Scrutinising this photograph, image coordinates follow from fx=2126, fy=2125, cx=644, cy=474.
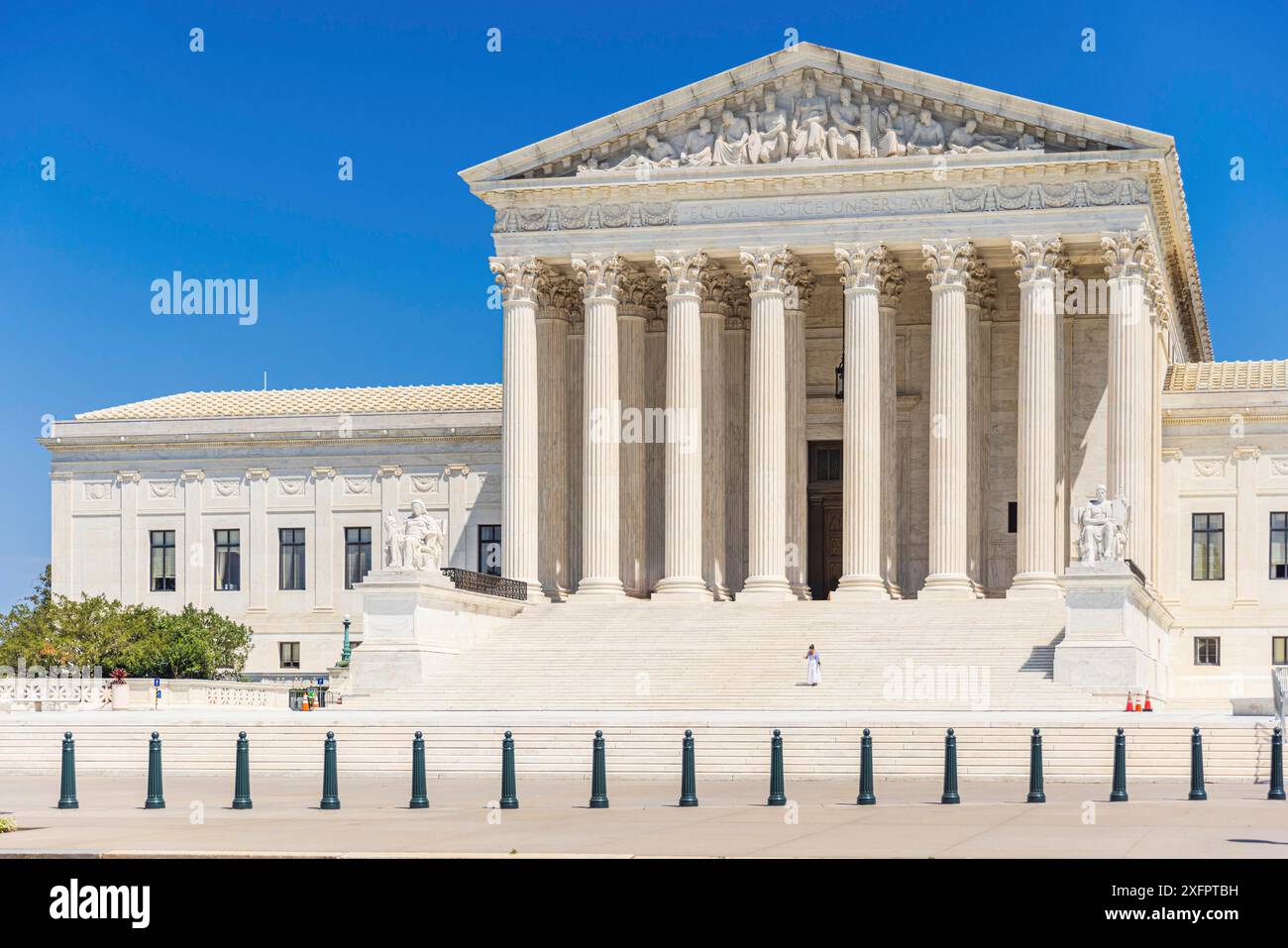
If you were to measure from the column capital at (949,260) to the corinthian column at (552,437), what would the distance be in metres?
12.2

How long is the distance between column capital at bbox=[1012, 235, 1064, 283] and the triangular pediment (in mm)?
2742

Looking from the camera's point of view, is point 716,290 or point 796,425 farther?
point 716,290

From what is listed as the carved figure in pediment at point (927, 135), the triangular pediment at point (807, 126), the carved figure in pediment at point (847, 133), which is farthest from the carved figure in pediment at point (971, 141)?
the carved figure in pediment at point (847, 133)

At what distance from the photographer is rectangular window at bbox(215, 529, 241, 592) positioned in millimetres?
81562

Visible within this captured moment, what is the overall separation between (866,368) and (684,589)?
351 inches

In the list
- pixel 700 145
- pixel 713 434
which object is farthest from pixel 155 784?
pixel 700 145

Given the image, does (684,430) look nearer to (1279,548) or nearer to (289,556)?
(1279,548)

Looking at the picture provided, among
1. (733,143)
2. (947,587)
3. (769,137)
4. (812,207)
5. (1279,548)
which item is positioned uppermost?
(769,137)

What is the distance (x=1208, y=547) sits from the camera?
70.7 metres

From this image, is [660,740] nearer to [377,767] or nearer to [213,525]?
[377,767]

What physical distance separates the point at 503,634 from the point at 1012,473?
60.4 ft

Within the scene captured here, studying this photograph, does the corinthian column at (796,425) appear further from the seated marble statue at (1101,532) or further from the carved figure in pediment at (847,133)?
the seated marble statue at (1101,532)

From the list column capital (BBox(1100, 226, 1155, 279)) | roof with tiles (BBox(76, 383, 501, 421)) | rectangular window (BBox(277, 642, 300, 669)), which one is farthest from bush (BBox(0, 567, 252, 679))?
column capital (BBox(1100, 226, 1155, 279))

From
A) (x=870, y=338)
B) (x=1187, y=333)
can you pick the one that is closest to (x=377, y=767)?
(x=870, y=338)
